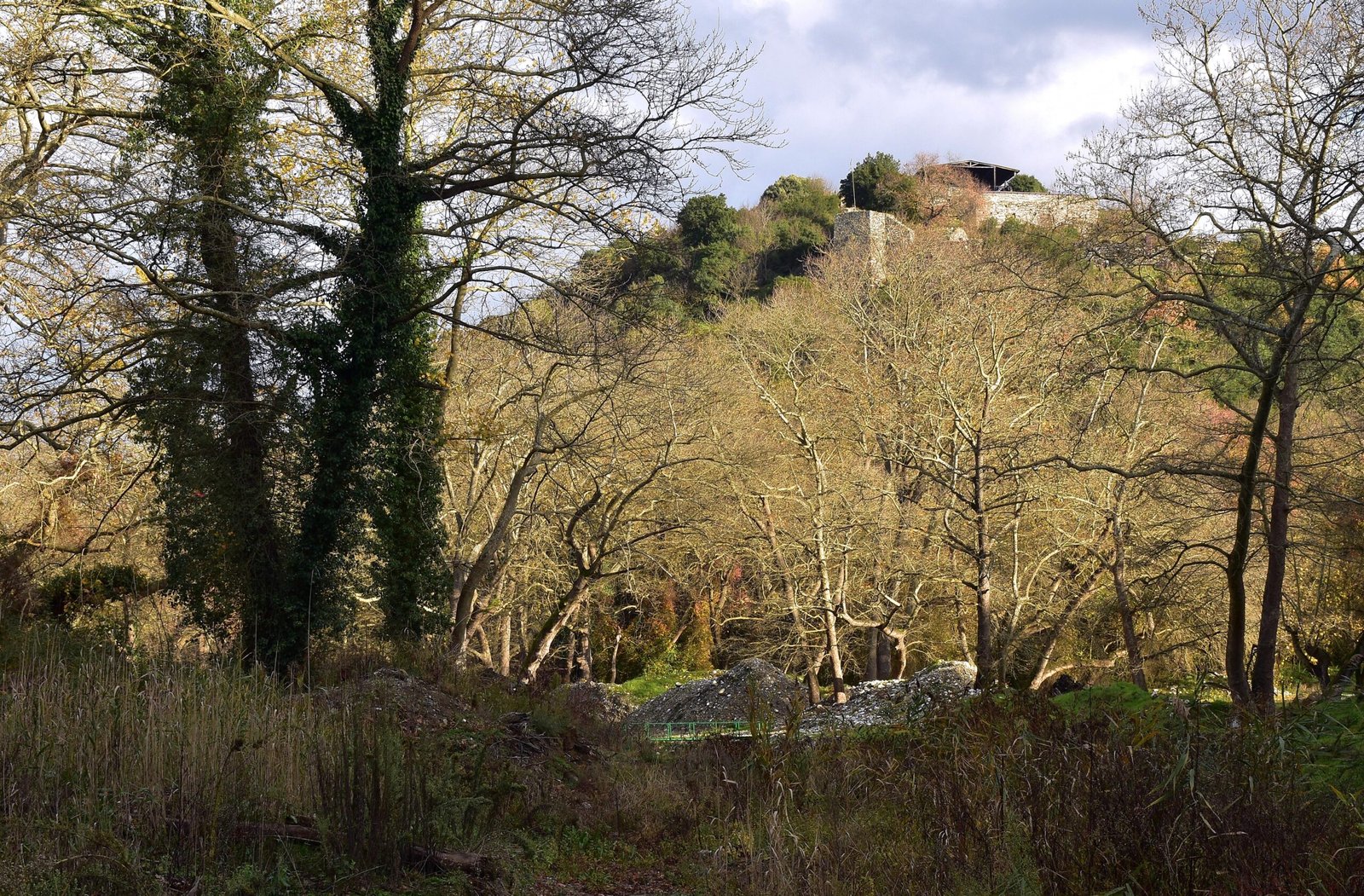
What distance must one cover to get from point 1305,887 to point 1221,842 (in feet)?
1.19

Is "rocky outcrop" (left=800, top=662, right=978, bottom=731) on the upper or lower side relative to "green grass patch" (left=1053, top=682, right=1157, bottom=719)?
lower

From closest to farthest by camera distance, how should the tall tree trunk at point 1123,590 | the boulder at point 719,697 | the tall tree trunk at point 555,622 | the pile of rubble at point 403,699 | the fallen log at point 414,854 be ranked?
the fallen log at point 414,854, the pile of rubble at point 403,699, the tall tree trunk at point 555,622, the tall tree trunk at point 1123,590, the boulder at point 719,697

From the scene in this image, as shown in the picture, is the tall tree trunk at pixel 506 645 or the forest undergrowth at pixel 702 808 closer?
the forest undergrowth at pixel 702 808

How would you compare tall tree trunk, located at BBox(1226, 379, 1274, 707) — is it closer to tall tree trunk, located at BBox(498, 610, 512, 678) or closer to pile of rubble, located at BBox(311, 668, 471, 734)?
pile of rubble, located at BBox(311, 668, 471, 734)

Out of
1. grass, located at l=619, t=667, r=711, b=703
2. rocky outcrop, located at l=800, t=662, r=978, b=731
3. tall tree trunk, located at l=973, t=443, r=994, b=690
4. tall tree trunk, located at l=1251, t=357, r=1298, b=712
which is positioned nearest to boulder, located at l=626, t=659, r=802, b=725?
rocky outcrop, located at l=800, t=662, r=978, b=731

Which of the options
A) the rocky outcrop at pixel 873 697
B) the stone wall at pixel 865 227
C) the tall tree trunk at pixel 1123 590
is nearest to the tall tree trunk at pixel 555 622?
the rocky outcrop at pixel 873 697

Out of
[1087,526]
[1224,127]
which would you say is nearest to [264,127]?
[1224,127]

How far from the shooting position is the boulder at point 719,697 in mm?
20188

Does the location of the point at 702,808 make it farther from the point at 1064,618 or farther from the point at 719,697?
the point at 1064,618

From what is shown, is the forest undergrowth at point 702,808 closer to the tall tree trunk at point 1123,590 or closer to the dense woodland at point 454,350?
the dense woodland at point 454,350

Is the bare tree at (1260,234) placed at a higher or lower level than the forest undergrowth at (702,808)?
higher

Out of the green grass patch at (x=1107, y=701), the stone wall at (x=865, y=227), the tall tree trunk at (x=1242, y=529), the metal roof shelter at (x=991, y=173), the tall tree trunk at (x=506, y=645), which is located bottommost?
the tall tree trunk at (x=506, y=645)

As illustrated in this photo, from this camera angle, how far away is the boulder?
20188mm

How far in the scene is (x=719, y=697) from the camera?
21125 mm
